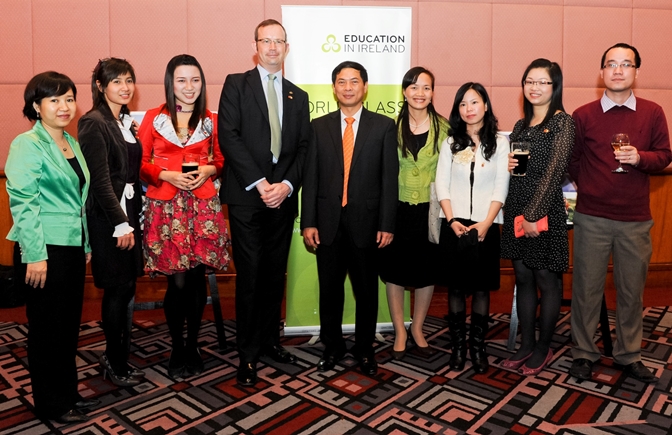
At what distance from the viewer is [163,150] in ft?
9.08

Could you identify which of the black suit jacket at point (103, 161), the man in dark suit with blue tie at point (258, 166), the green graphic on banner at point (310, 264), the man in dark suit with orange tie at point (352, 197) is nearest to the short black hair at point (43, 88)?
the black suit jacket at point (103, 161)

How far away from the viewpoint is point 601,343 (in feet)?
11.4

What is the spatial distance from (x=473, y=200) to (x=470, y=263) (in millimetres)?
352

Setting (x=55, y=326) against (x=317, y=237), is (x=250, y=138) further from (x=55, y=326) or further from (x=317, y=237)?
(x=55, y=326)

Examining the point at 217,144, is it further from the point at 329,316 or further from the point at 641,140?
the point at 641,140

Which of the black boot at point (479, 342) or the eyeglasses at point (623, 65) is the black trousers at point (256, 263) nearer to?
the black boot at point (479, 342)

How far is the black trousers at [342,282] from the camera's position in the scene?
2.93 m

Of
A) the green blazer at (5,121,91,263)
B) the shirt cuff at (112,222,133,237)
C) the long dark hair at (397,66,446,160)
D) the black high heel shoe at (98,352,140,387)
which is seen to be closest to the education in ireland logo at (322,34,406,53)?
the long dark hair at (397,66,446,160)

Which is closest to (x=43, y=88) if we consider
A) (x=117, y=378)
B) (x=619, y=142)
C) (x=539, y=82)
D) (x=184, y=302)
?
(x=184, y=302)

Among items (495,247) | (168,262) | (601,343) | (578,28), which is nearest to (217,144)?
(168,262)

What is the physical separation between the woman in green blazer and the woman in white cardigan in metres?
1.90

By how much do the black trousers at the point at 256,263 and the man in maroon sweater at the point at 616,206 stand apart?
5.59 ft

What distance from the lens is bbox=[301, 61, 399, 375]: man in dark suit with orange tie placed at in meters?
2.89

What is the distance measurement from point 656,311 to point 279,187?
3454mm
